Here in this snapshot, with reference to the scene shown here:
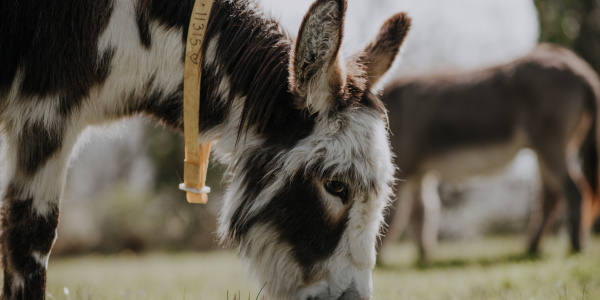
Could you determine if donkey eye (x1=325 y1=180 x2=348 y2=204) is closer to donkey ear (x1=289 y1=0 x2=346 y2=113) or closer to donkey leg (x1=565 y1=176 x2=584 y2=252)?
donkey ear (x1=289 y1=0 x2=346 y2=113)

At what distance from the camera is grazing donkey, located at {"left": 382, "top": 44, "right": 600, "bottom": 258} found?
18.5 feet

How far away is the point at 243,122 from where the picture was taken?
6.35 feet

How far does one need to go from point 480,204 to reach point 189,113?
9.32m

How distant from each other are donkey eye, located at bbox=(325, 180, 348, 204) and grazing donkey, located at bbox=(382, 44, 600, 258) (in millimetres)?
4485

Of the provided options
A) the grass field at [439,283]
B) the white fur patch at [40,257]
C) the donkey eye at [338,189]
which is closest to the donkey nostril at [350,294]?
the donkey eye at [338,189]

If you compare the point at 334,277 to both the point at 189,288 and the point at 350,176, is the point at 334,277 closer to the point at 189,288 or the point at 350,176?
the point at 350,176

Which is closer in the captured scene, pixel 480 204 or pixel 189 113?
pixel 189 113

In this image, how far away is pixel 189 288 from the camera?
12.4 ft

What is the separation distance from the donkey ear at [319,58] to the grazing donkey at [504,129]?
4.60m

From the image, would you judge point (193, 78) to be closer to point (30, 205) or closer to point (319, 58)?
point (319, 58)

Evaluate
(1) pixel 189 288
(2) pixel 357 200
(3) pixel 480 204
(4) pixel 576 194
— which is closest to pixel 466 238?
(3) pixel 480 204

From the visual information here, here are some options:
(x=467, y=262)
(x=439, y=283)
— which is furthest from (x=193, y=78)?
(x=467, y=262)

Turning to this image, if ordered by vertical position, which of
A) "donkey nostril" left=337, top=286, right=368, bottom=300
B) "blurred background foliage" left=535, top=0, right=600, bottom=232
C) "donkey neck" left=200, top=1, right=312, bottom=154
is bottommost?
"blurred background foliage" left=535, top=0, right=600, bottom=232

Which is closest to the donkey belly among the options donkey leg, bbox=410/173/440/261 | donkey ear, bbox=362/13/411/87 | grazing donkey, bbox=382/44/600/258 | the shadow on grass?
grazing donkey, bbox=382/44/600/258
